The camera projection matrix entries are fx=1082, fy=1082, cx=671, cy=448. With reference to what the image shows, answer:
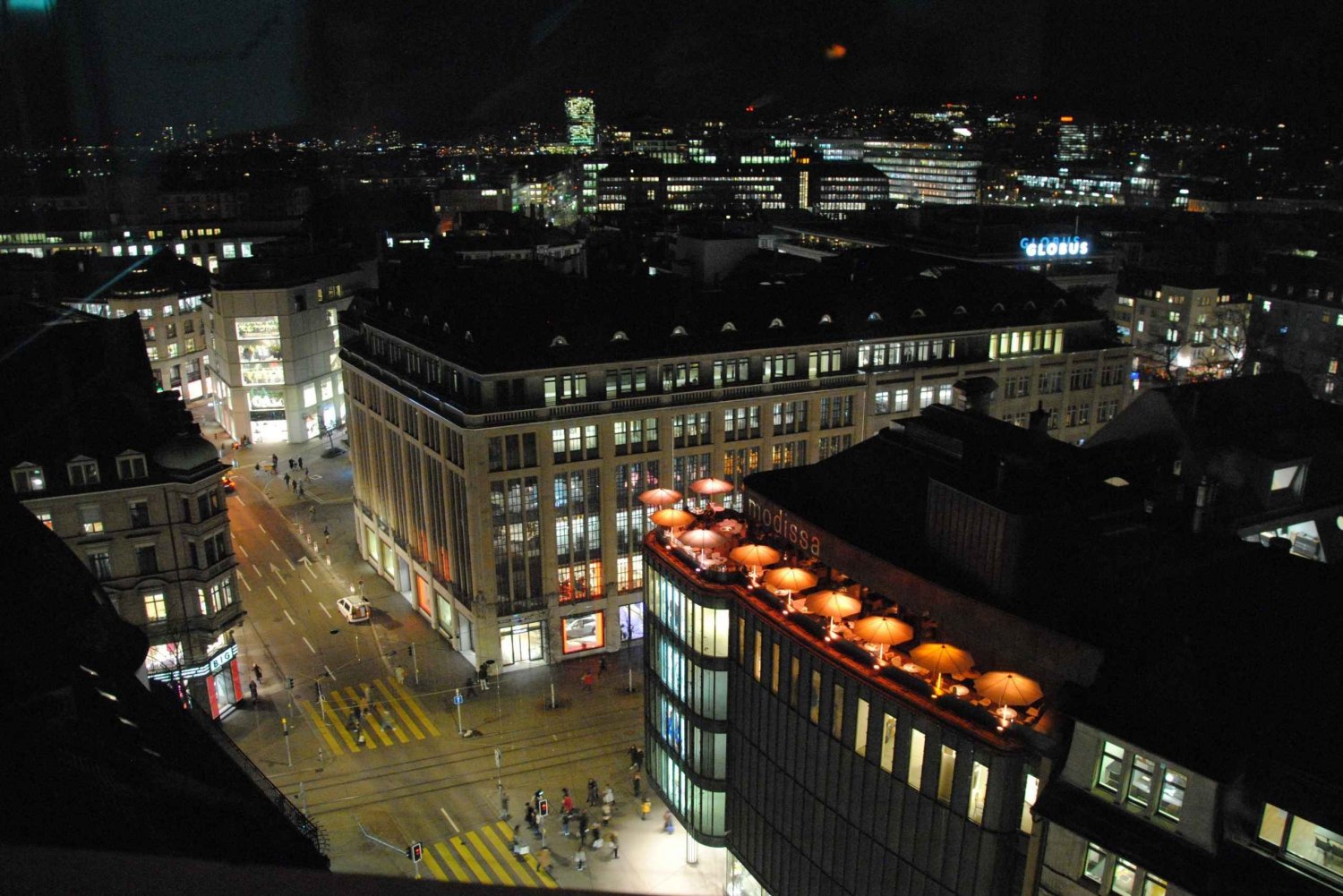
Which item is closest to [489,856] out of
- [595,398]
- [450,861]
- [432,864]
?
[450,861]

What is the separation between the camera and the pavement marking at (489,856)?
44947 millimetres

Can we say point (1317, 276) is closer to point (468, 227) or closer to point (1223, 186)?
point (1223, 186)

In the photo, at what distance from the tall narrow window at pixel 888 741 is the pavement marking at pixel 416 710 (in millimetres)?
31340

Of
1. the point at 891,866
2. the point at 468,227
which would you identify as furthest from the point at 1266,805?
the point at 468,227

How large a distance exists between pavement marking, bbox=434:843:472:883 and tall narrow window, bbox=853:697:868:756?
64.5ft

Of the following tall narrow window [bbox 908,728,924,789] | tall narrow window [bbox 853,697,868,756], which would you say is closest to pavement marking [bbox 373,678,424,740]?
tall narrow window [bbox 853,697,868,756]

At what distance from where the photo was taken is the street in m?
47.0

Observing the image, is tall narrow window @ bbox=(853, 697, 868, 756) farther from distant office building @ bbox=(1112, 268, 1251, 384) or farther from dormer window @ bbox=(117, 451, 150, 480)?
distant office building @ bbox=(1112, 268, 1251, 384)

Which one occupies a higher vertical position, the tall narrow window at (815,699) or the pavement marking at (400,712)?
the tall narrow window at (815,699)

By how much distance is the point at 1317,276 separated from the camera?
12100 centimetres

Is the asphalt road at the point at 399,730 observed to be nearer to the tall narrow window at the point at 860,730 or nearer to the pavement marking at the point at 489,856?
the pavement marking at the point at 489,856

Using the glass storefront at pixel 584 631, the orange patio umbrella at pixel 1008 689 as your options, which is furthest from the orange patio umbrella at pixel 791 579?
the glass storefront at pixel 584 631

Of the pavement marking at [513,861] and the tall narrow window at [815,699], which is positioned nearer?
the tall narrow window at [815,699]

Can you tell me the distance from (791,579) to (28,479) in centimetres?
3759
